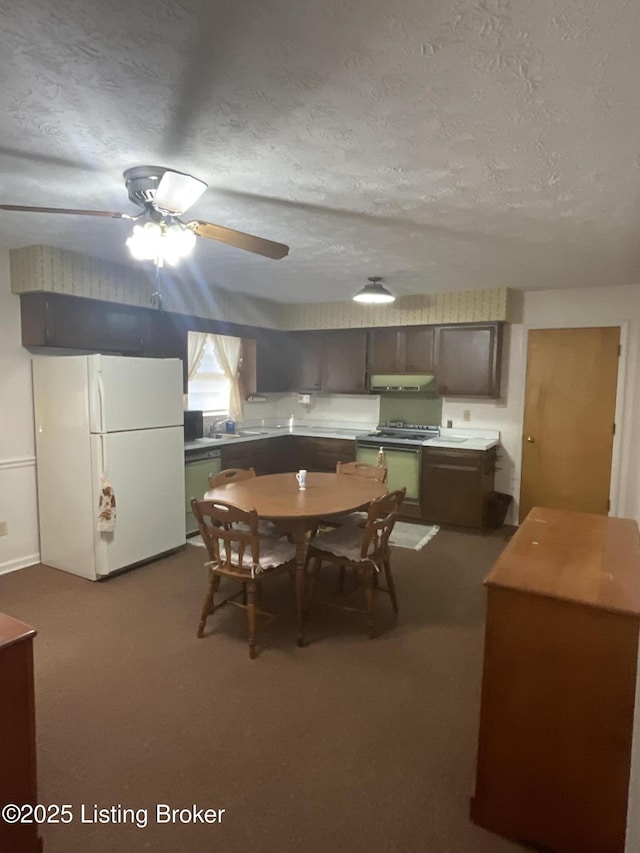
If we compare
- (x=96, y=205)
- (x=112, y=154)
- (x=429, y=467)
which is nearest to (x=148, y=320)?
(x=96, y=205)

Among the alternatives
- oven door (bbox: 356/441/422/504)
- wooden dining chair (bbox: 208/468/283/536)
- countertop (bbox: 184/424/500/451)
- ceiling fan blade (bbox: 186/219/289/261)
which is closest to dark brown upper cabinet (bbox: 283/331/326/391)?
countertop (bbox: 184/424/500/451)

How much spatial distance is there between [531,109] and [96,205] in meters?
2.12

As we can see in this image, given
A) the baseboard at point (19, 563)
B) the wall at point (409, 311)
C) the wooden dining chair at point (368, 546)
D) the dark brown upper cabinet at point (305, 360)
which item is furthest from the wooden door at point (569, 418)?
the baseboard at point (19, 563)

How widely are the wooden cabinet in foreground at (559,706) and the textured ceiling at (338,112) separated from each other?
1.54 m

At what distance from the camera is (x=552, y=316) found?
498 centimetres

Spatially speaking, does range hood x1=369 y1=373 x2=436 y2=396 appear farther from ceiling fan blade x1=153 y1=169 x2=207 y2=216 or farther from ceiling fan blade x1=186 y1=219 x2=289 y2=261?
ceiling fan blade x1=153 y1=169 x2=207 y2=216

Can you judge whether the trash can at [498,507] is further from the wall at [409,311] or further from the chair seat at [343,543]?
the chair seat at [343,543]

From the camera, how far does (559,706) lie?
1.57 meters

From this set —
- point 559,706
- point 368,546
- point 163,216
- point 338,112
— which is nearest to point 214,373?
point 368,546

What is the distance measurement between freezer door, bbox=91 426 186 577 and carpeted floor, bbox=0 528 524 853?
0.36 m

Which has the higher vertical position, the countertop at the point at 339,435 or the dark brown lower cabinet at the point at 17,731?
the countertop at the point at 339,435

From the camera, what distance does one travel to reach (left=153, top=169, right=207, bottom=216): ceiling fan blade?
2064 mm

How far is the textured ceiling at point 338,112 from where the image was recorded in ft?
4.14

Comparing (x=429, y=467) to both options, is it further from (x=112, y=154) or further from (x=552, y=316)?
(x=112, y=154)
